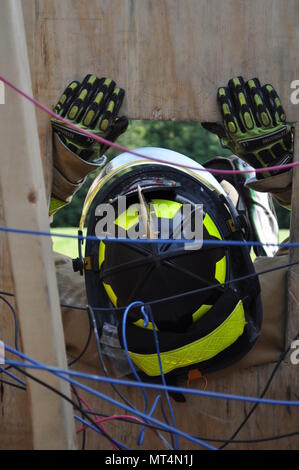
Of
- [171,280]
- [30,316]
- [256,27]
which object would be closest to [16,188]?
[30,316]

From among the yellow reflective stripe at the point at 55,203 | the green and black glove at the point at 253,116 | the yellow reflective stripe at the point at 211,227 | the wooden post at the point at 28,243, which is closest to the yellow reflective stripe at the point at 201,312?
the yellow reflective stripe at the point at 211,227

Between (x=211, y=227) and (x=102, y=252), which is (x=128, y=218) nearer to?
(x=102, y=252)

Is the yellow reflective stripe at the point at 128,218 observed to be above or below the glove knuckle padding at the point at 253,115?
below

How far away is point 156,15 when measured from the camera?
3.25 meters

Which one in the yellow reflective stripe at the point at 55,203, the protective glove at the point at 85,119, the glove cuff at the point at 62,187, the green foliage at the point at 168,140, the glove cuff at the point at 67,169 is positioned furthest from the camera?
the green foliage at the point at 168,140

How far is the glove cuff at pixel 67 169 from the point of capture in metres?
3.35

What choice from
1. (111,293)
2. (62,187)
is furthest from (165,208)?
(62,187)

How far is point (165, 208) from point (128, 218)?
156 millimetres

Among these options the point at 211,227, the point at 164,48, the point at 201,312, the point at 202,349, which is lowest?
the point at 202,349

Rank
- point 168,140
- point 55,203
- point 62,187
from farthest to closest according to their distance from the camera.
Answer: point 168,140
point 55,203
point 62,187

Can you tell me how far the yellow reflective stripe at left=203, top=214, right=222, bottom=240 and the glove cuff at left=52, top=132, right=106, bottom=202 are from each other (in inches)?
24.5

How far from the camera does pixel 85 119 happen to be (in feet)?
10.7

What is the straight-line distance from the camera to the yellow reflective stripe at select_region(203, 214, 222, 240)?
3148 mm

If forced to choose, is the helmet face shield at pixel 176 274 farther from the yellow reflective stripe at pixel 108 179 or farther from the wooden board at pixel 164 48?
the wooden board at pixel 164 48
